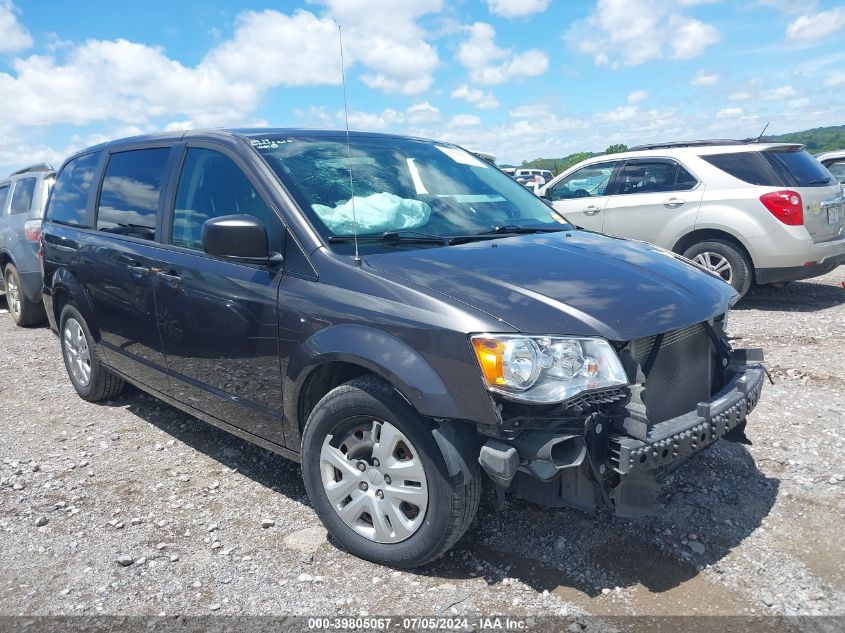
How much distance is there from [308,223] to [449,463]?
1304 mm

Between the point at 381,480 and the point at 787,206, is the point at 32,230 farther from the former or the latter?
the point at 787,206

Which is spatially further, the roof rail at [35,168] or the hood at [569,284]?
the roof rail at [35,168]

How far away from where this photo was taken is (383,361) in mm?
2697

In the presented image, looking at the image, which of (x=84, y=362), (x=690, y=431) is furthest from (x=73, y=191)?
(x=690, y=431)

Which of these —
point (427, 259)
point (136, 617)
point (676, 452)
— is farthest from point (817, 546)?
point (136, 617)

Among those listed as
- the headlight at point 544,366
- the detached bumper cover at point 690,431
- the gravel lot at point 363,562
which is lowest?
the gravel lot at point 363,562

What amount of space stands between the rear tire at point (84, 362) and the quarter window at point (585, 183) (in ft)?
20.3

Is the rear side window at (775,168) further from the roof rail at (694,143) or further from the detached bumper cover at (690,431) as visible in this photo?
the detached bumper cover at (690,431)

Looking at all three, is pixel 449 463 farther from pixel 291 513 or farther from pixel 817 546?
pixel 817 546

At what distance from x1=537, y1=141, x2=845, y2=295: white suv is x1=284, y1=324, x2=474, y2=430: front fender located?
5962 millimetres

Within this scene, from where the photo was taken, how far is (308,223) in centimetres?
313

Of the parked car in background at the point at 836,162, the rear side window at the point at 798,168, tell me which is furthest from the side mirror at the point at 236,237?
the parked car in background at the point at 836,162

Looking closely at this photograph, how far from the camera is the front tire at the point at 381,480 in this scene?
2646 millimetres

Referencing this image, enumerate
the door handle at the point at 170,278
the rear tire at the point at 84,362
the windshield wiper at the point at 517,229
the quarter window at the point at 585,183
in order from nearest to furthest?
the windshield wiper at the point at 517,229 → the door handle at the point at 170,278 → the rear tire at the point at 84,362 → the quarter window at the point at 585,183
